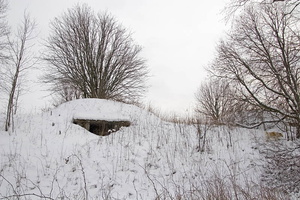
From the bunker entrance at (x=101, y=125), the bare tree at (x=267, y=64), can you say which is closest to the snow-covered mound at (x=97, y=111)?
the bunker entrance at (x=101, y=125)

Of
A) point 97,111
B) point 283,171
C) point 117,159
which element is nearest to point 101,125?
point 97,111

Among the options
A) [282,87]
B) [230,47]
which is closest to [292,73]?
[282,87]

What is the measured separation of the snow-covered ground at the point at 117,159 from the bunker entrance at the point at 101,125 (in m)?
0.25

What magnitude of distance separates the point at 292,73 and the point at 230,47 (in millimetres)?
3331

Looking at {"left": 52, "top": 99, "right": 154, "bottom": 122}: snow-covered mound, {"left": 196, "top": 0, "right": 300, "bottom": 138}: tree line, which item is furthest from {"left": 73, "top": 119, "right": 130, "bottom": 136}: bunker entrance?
{"left": 196, "top": 0, "right": 300, "bottom": 138}: tree line

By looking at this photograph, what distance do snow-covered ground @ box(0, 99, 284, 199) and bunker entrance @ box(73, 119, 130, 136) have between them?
25cm

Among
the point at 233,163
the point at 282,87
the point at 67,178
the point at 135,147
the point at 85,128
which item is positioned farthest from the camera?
the point at 85,128

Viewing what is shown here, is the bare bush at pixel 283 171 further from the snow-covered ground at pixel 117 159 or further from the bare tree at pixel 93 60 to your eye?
the bare tree at pixel 93 60

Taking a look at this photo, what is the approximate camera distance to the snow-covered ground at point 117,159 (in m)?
5.12

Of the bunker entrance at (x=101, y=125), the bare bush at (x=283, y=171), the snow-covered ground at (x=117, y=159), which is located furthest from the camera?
the bunker entrance at (x=101, y=125)

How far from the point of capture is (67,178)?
5.49 m

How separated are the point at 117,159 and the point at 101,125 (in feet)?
10.6

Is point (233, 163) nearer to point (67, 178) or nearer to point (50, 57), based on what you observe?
point (67, 178)

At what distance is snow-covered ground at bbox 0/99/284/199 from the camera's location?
5125 millimetres
